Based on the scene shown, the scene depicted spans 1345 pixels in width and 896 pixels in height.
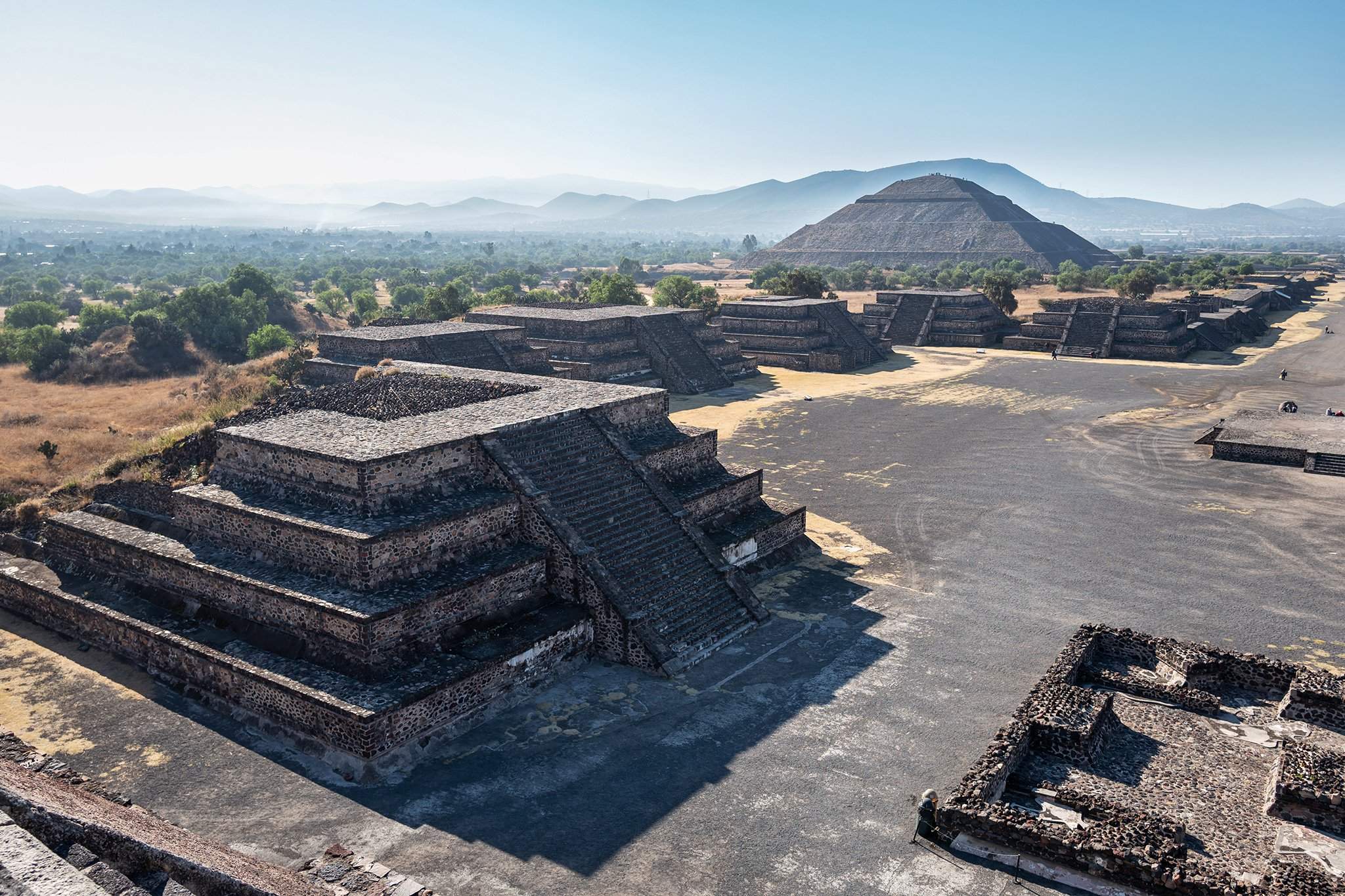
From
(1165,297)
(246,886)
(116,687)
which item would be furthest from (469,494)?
(1165,297)

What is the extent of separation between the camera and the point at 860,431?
37.4m

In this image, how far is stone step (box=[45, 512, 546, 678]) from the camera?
14.6 m

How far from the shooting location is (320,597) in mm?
15031

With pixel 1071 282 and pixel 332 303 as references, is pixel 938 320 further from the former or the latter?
pixel 332 303

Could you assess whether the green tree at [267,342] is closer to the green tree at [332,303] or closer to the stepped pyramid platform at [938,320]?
the green tree at [332,303]

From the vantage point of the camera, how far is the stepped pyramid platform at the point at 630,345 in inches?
1756

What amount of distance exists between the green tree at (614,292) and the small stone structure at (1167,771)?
48.5 metres

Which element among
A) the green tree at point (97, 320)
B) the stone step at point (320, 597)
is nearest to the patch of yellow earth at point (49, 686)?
the stone step at point (320, 597)

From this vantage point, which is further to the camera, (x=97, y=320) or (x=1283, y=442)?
(x=97, y=320)

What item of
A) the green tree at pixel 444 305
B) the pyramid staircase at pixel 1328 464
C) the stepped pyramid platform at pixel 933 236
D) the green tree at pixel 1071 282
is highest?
the stepped pyramid platform at pixel 933 236

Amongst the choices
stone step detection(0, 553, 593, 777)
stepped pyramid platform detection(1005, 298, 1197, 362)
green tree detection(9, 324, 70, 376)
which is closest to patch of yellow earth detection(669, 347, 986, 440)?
stepped pyramid platform detection(1005, 298, 1197, 362)

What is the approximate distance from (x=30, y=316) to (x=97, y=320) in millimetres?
10402

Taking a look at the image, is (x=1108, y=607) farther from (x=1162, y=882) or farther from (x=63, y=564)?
(x=63, y=564)

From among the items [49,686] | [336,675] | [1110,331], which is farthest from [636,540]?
[1110,331]
